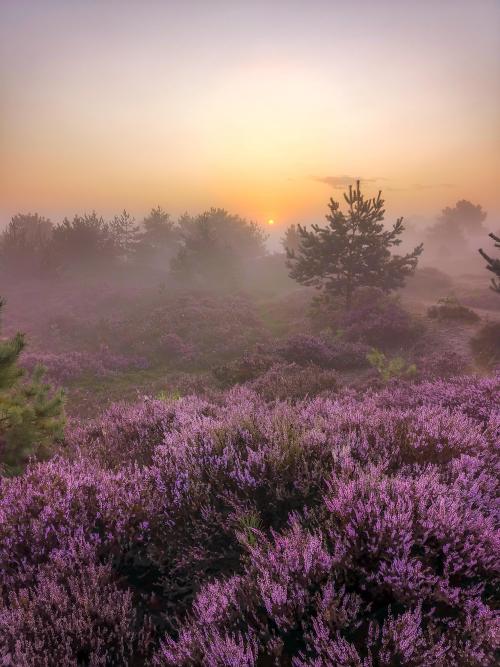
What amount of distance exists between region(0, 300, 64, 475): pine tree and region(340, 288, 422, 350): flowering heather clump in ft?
46.2

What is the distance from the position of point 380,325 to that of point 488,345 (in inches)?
180

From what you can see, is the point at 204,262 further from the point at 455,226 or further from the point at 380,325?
the point at 455,226

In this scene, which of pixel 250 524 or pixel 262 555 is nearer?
pixel 262 555

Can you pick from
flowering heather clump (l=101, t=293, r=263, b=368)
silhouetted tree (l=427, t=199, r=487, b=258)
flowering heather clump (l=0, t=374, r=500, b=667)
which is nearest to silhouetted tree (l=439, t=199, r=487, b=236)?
silhouetted tree (l=427, t=199, r=487, b=258)

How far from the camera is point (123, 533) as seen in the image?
3.31 metres

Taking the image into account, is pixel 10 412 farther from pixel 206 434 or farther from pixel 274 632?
pixel 274 632

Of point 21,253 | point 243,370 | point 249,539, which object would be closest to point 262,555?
Answer: point 249,539

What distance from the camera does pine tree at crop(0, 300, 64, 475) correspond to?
537 centimetres

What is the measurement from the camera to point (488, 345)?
49.5ft

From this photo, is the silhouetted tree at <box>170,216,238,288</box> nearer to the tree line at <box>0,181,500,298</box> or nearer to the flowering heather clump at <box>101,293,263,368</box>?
the tree line at <box>0,181,500,298</box>

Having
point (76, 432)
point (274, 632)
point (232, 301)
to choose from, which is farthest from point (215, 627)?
point (232, 301)

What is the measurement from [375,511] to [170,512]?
177 centimetres

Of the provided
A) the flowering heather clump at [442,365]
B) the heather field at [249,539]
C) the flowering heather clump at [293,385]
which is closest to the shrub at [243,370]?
the flowering heather clump at [293,385]

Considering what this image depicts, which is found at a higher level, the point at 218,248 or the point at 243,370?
the point at 218,248
